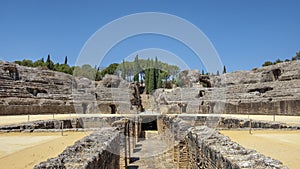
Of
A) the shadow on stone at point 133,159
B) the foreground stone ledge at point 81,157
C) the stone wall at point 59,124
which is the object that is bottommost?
the shadow on stone at point 133,159

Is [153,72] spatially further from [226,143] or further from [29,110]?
[226,143]

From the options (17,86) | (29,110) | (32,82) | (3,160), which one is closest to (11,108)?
(29,110)

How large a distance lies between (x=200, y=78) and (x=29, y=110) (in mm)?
27125

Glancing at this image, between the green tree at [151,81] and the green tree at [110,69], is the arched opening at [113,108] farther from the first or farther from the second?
the green tree at [110,69]

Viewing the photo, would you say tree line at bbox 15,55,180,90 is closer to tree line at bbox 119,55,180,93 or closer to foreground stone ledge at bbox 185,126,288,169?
tree line at bbox 119,55,180,93

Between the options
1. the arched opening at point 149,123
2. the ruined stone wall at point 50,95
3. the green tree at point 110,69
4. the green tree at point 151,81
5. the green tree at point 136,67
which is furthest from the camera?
the green tree at point 110,69

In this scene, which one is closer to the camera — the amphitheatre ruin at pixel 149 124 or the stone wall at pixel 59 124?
the amphitheatre ruin at pixel 149 124

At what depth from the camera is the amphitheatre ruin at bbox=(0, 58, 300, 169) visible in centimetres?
576

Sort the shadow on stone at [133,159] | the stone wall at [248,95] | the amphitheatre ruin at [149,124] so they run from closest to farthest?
the amphitheatre ruin at [149,124] < the shadow on stone at [133,159] < the stone wall at [248,95]

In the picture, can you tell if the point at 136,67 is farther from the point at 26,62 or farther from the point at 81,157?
the point at 81,157

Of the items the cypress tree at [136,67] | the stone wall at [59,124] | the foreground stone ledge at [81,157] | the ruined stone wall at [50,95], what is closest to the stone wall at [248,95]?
the ruined stone wall at [50,95]

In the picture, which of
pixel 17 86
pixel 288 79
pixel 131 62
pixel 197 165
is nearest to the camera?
pixel 197 165

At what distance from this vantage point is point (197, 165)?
7324 millimetres

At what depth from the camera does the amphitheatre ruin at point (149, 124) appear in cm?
576
